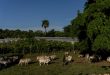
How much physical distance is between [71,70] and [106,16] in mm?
11720

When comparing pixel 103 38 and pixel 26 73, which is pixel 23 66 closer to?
pixel 26 73

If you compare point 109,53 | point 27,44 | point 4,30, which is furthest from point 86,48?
point 4,30

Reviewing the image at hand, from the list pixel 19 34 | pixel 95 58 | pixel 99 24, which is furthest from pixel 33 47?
pixel 19 34

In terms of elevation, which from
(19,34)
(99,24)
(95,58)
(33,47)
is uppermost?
(99,24)

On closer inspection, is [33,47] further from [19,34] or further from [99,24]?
[19,34]

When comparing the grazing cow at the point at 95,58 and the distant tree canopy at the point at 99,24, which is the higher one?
the distant tree canopy at the point at 99,24

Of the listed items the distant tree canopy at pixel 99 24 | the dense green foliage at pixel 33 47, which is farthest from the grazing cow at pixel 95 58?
the dense green foliage at pixel 33 47

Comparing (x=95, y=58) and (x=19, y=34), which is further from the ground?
(x=19, y=34)

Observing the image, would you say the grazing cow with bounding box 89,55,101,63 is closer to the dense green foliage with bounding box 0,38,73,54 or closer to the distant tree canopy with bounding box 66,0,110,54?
the distant tree canopy with bounding box 66,0,110,54

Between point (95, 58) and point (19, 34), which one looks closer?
point (95, 58)

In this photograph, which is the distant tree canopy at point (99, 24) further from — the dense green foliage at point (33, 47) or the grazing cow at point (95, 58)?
the dense green foliage at point (33, 47)

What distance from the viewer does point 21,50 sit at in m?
73.9

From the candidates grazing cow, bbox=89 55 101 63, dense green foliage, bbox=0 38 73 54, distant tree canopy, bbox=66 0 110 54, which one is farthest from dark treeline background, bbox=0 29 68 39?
distant tree canopy, bbox=66 0 110 54

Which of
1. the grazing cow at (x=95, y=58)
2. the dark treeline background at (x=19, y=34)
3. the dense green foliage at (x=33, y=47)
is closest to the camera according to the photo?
the grazing cow at (x=95, y=58)
